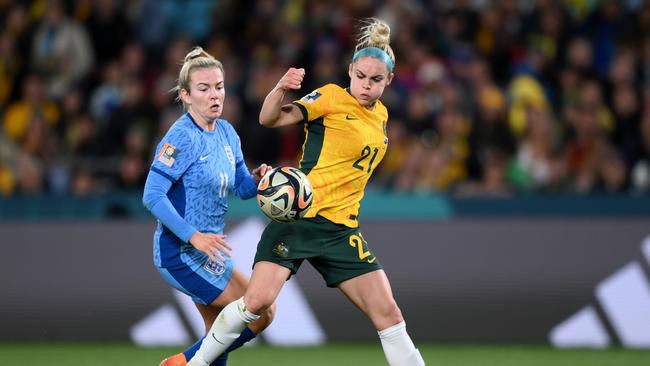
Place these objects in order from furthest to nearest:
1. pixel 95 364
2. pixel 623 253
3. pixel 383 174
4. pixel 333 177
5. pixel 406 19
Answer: pixel 406 19 → pixel 383 174 → pixel 623 253 → pixel 95 364 → pixel 333 177

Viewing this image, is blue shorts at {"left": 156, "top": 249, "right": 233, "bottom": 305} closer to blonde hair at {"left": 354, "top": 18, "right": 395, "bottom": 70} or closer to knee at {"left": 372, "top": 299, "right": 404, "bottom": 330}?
knee at {"left": 372, "top": 299, "right": 404, "bottom": 330}

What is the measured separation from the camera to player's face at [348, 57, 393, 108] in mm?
6180

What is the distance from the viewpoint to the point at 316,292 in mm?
9641

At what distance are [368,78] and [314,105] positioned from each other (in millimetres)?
346

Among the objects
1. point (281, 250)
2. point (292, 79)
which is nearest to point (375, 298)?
point (281, 250)

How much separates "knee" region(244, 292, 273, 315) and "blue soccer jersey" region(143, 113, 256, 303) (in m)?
0.29

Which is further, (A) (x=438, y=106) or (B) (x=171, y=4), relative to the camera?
(B) (x=171, y=4)

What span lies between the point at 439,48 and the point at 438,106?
4.67 feet

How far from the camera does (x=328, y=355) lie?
29.5ft

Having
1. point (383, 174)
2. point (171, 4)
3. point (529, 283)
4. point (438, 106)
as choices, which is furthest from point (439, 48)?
point (529, 283)

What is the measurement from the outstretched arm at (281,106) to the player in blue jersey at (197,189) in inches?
13.3

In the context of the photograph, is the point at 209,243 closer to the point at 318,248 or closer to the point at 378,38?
the point at 318,248

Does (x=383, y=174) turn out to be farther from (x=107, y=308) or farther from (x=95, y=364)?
(x=95, y=364)

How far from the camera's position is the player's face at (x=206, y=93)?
20.2 ft
